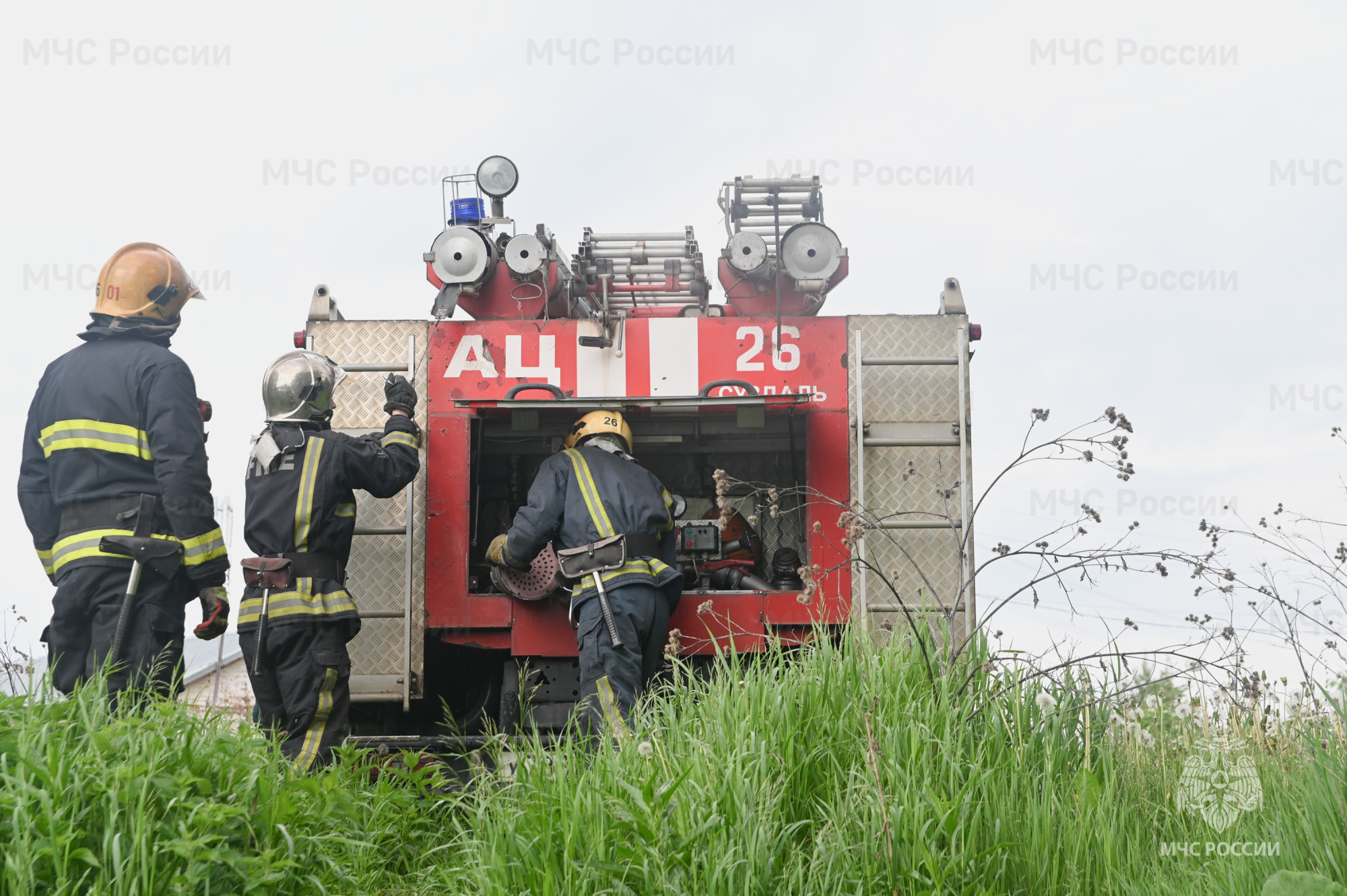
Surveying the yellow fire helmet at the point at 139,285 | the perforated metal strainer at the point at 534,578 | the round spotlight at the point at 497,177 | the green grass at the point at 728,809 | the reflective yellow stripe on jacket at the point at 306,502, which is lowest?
the green grass at the point at 728,809

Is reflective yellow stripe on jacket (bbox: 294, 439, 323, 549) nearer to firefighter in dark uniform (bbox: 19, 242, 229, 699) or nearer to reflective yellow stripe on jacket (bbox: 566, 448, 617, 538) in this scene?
firefighter in dark uniform (bbox: 19, 242, 229, 699)

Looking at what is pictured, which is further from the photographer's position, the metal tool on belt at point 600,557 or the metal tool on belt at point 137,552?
the metal tool on belt at point 600,557

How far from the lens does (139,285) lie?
515cm

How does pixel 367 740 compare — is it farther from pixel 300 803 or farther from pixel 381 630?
pixel 300 803

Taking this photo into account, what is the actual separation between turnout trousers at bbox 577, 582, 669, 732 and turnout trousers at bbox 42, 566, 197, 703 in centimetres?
178

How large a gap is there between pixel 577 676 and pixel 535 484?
106 centimetres

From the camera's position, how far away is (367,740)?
204 inches

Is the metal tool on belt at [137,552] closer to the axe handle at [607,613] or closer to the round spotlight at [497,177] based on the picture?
the axe handle at [607,613]

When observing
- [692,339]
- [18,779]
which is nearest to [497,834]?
[18,779]

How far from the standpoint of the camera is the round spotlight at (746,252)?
6.13m

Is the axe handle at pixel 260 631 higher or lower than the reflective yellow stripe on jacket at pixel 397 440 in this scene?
lower

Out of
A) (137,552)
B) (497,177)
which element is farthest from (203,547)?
(497,177)

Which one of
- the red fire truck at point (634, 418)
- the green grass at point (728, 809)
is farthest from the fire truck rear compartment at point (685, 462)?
the green grass at point (728, 809)

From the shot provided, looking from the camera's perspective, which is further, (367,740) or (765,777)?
(367,740)
